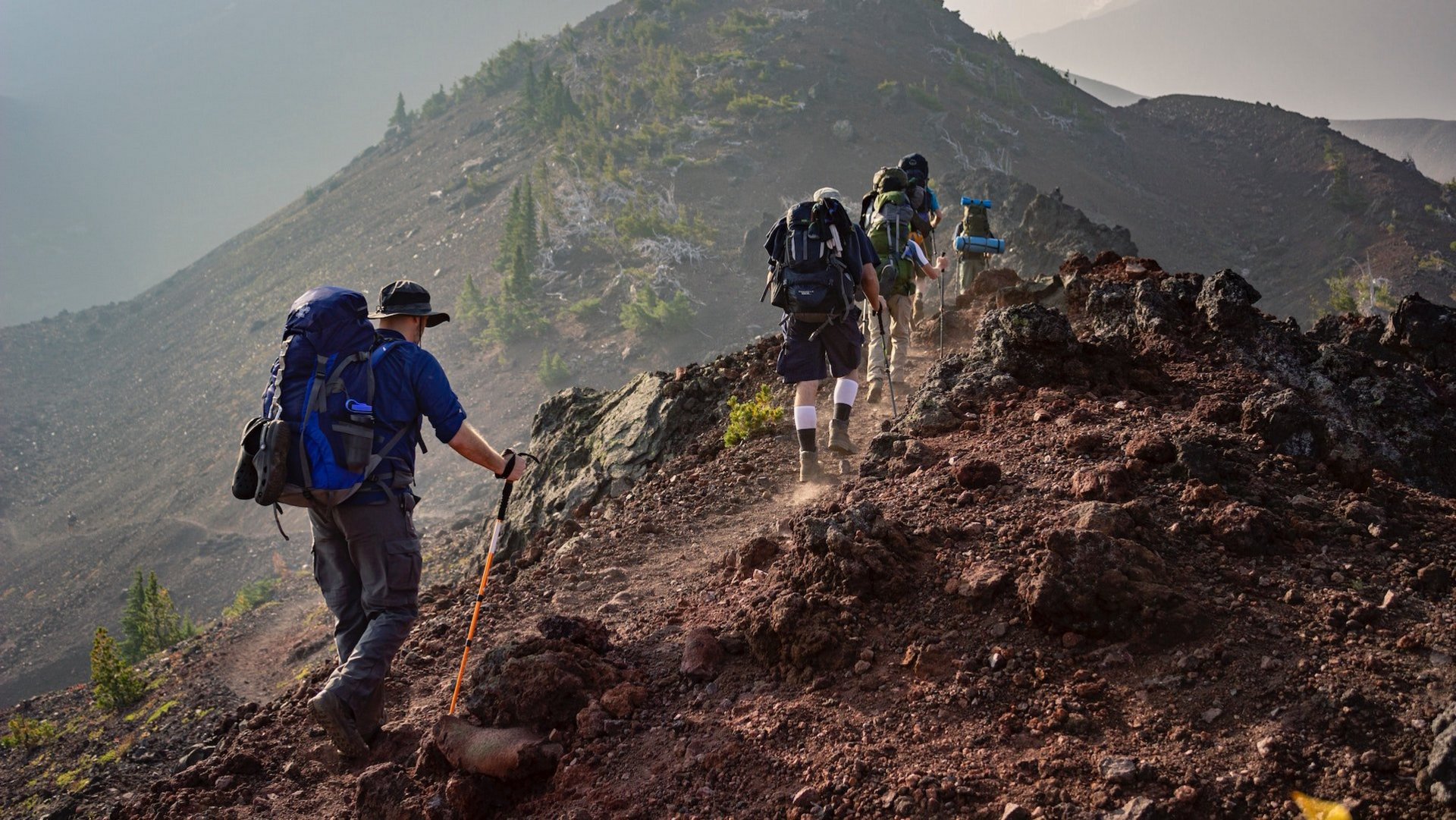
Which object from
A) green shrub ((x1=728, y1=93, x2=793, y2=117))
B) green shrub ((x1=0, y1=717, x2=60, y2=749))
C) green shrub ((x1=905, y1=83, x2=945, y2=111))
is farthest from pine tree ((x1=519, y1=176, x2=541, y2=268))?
green shrub ((x1=0, y1=717, x2=60, y2=749))

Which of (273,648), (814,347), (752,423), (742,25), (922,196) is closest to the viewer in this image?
(814,347)

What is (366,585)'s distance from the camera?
449cm

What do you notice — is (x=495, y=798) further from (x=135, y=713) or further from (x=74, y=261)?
(x=74, y=261)

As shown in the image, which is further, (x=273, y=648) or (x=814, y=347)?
(x=273, y=648)

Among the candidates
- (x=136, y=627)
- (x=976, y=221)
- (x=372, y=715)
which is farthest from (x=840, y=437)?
(x=136, y=627)

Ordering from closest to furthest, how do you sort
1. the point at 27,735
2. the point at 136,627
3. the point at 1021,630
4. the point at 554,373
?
1. the point at 1021,630
2. the point at 27,735
3. the point at 136,627
4. the point at 554,373

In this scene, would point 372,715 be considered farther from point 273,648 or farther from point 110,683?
point 110,683

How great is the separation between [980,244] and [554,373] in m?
30.9

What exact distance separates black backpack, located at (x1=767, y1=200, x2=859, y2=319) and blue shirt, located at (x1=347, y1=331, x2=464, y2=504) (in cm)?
282

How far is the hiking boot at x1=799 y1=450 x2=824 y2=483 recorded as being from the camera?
699cm

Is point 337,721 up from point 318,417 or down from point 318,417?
down

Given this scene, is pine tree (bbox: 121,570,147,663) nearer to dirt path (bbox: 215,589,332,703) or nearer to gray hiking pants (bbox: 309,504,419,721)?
dirt path (bbox: 215,589,332,703)

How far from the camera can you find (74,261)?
466 ft

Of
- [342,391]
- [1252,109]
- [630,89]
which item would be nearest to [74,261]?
[630,89]
